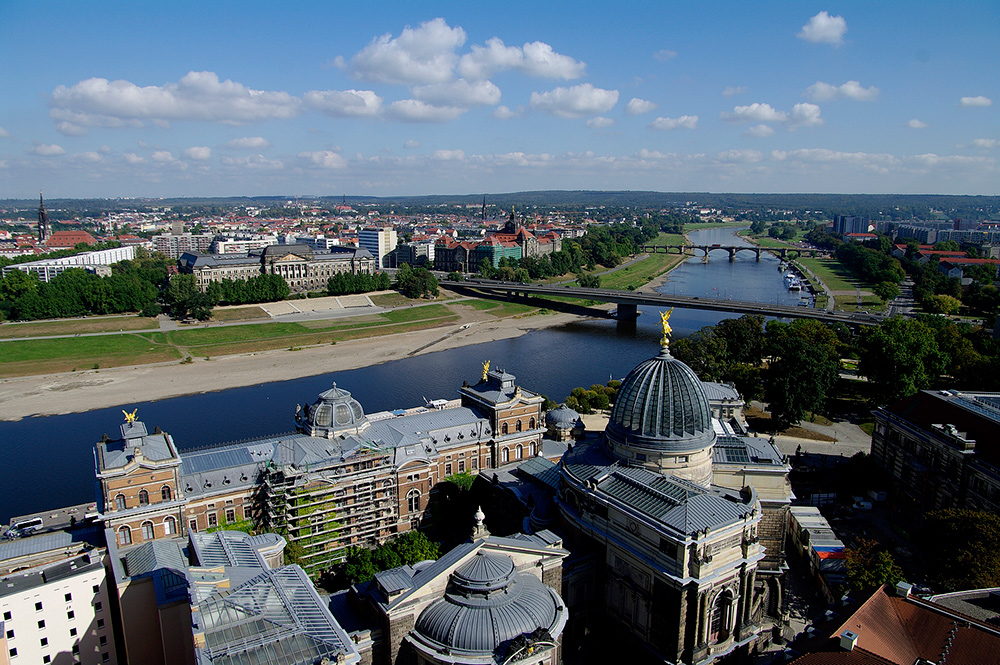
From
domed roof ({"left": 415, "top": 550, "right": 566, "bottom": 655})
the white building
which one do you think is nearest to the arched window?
the white building

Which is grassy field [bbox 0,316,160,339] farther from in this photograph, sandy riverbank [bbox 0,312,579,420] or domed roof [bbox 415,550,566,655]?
domed roof [bbox 415,550,566,655]

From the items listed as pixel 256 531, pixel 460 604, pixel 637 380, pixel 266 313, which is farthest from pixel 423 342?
pixel 460 604

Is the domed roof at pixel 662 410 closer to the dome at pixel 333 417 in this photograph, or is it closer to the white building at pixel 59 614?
the dome at pixel 333 417

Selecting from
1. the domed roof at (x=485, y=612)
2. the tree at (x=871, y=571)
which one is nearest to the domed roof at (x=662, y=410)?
the tree at (x=871, y=571)

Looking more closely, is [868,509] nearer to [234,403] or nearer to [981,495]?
[981,495]

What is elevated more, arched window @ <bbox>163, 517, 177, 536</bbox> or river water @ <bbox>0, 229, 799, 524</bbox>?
arched window @ <bbox>163, 517, 177, 536</bbox>

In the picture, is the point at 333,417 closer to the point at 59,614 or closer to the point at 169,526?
the point at 169,526

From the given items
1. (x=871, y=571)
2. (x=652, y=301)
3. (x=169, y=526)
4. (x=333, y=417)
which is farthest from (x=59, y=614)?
(x=652, y=301)
